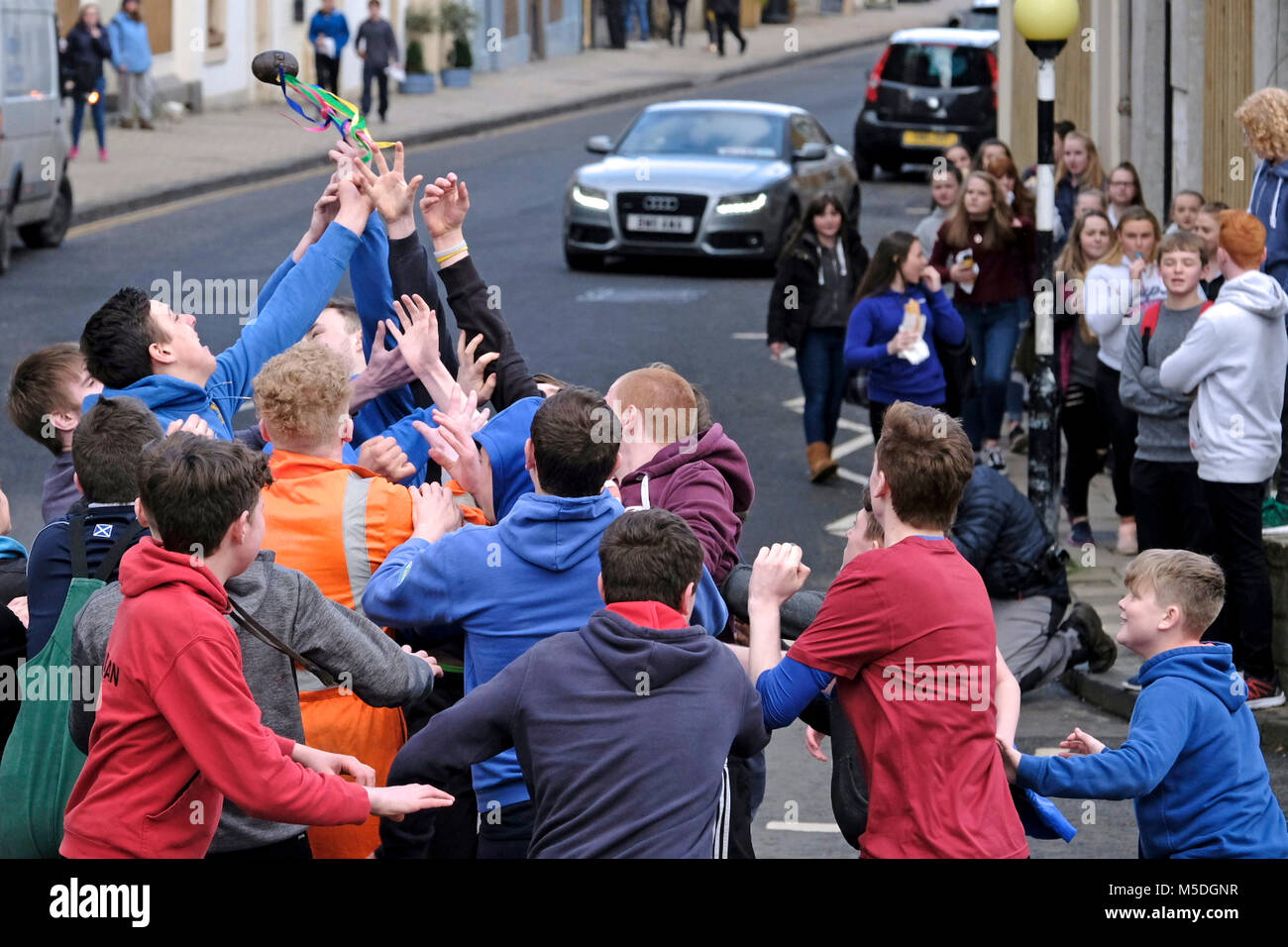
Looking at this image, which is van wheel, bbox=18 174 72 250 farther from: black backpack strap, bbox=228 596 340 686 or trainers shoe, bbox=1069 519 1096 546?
black backpack strap, bbox=228 596 340 686

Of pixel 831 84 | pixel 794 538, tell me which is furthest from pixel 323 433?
pixel 831 84

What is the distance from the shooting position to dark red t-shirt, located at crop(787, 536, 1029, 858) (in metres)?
4.23

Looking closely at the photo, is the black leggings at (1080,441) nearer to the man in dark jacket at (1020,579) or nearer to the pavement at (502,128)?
the pavement at (502,128)

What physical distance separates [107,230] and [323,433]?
17554 millimetres

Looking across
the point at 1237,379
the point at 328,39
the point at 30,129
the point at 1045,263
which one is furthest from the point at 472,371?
the point at 328,39

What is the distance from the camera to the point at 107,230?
2148cm

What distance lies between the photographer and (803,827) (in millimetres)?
7164

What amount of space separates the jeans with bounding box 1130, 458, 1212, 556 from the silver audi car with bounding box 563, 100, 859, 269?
10755mm

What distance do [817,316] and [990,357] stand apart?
45.7 inches

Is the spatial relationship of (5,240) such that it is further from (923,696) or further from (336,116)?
(923,696)

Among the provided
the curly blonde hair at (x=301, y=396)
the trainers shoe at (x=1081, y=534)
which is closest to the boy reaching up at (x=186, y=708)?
the curly blonde hair at (x=301, y=396)

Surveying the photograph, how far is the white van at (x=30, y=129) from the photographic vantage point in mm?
18344

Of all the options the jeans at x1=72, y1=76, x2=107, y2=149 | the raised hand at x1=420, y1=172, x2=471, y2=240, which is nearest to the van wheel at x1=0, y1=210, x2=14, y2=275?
the jeans at x1=72, y1=76, x2=107, y2=149

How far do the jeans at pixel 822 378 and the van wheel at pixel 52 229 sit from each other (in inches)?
410
